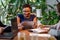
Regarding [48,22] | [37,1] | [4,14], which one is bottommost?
[48,22]

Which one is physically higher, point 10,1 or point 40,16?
point 10,1

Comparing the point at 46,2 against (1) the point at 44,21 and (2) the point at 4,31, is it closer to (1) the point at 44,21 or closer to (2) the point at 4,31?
(1) the point at 44,21

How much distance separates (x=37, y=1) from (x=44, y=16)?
503 millimetres

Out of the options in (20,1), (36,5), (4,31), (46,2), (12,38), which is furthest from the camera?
(46,2)

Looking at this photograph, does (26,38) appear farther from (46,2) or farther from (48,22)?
(46,2)

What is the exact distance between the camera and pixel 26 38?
5.17 feet

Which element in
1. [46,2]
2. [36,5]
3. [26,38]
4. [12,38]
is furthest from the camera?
[46,2]

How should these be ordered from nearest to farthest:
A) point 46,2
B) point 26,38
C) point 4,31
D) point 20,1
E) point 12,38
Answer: point 26,38, point 12,38, point 4,31, point 20,1, point 46,2

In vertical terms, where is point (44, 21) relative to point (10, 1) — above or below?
below

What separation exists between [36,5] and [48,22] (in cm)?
64

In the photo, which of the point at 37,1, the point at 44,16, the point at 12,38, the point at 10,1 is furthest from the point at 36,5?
the point at 12,38

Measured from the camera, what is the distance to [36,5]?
4555mm

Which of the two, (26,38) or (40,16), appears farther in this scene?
(40,16)

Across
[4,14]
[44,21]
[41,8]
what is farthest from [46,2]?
[4,14]
